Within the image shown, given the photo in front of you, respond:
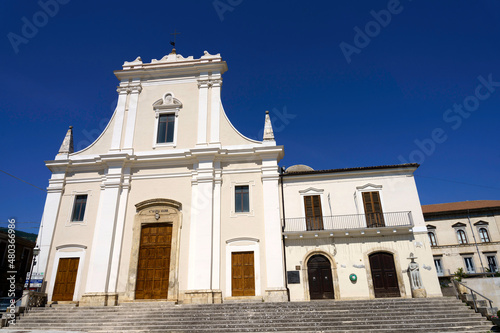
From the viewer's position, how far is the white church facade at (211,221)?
15.8 m

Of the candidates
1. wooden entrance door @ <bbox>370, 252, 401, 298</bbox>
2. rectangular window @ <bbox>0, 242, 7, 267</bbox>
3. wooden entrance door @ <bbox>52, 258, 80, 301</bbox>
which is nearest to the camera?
wooden entrance door @ <bbox>370, 252, 401, 298</bbox>

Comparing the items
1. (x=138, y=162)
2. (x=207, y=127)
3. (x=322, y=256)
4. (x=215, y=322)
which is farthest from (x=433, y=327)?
(x=138, y=162)

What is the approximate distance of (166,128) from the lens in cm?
1956

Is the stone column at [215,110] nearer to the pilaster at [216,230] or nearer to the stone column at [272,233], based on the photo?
the pilaster at [216,230]

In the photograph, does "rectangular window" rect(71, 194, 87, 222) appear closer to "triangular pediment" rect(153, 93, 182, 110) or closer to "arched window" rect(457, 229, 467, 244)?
"triangular pediment" rect(153, 93, 182, 110)

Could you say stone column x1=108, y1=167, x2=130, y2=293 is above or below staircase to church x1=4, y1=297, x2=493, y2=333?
above

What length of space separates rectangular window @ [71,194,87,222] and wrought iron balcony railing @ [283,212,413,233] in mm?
11252

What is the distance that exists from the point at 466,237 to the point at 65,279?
3828 centimetres

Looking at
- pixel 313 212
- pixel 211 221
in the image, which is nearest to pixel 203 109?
pixel 211 221

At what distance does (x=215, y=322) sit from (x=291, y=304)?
3101 millimetres

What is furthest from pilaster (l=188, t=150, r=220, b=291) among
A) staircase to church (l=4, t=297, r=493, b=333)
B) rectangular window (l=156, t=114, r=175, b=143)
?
rectangular window (l=156, t=114, r=175, b=143)

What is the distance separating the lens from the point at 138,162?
1855 cm

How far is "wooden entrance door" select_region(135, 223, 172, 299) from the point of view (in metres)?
16.0

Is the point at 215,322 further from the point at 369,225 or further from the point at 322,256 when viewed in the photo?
the point at 369,225
